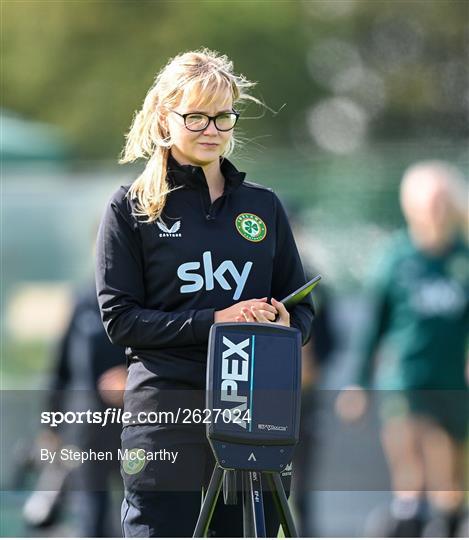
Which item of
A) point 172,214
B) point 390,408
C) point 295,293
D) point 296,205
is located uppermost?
point 296,205

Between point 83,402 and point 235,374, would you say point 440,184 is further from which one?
point 235,374

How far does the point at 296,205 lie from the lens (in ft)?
18.9

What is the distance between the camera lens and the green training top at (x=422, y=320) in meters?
5.53

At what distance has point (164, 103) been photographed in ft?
9.77

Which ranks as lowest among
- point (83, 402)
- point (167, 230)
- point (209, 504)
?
point (209, 504)

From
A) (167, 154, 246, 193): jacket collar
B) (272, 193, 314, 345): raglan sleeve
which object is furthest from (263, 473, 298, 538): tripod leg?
(167, 154, 246, 193): jacket collar

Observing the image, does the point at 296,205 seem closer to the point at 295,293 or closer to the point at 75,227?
the point at 75,227

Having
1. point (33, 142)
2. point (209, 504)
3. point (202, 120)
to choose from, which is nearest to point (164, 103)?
point (202, 120)

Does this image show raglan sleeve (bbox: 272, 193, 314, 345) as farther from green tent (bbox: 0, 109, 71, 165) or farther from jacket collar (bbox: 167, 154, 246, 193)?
green tent (bbox: 0, 109, 71, 165)

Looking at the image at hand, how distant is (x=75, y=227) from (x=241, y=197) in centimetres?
306

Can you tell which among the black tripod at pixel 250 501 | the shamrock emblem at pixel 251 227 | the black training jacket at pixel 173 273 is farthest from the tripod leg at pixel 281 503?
Result: the shamrock emblem at pixel 251 227

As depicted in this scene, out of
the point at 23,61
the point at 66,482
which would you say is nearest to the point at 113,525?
the point at 66,482

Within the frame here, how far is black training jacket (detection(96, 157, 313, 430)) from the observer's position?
2.89 meters

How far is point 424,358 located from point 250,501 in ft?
9.36
